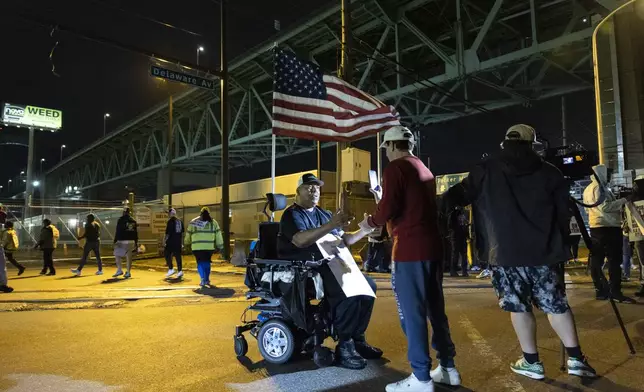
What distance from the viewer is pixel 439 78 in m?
19.8

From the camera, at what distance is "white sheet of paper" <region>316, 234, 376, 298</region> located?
157 inches

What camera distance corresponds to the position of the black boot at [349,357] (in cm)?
396

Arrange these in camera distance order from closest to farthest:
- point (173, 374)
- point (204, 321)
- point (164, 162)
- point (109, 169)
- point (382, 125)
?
point (173, 374), point (204, 321), point (382, 125), point (164, 162), point (109, 169)

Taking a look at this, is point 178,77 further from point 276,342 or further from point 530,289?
point 530,289

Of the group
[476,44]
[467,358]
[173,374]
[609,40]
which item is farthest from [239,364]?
[476,44]

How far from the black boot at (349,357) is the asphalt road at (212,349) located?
7 centimetres

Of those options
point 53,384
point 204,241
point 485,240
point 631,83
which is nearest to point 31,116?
point 204,241

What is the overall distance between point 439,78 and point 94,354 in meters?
18.0

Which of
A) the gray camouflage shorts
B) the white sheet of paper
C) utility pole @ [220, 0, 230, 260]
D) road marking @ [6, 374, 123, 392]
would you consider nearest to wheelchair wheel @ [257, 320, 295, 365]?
the white sheet of paper

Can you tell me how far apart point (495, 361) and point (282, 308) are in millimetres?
1935

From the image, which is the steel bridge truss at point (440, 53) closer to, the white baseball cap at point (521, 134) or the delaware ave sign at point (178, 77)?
the delaware ave sign at point (178, 77)

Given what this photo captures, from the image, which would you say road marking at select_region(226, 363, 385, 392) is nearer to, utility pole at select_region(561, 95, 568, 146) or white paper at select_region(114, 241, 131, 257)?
white paper at select_region(114, 241, 131, 257)

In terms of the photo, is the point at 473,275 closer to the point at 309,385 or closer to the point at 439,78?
the point at 309,385

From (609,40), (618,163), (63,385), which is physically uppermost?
(609,40)
